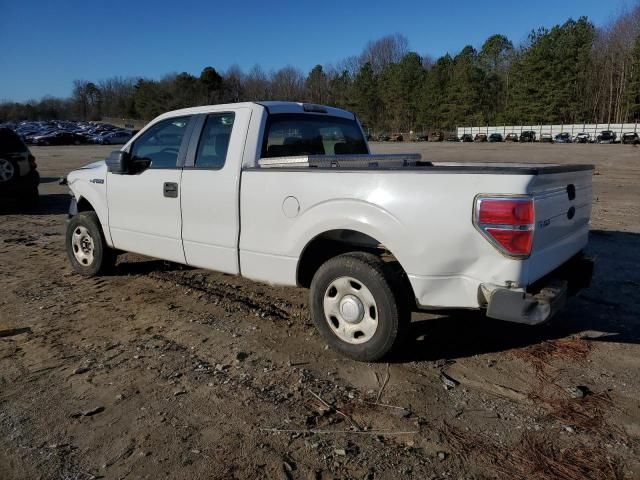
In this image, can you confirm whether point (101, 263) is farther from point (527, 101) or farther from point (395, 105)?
point (395, 105)

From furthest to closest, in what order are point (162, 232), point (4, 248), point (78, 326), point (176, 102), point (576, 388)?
point (176, 102)
point (4, 248)
point (162, 232)
point (78, 326)
point (576, 388)

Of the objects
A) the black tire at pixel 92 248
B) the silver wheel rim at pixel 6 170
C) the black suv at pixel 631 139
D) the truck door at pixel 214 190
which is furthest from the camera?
the black suv at pixel 631 139

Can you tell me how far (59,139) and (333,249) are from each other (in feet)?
193

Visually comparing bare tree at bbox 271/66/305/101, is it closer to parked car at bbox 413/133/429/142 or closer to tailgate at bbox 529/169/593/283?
parked car at bbox 413/133/429/142

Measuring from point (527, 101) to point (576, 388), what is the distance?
9364cm

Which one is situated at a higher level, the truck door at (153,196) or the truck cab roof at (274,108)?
the truck cab roof at (274,108)

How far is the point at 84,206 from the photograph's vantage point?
20.5 feet

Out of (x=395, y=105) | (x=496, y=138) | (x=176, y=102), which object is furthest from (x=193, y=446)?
(x=395, y=105)

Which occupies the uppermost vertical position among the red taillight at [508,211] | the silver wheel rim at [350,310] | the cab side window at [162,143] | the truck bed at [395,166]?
the cab side window at [162,143]

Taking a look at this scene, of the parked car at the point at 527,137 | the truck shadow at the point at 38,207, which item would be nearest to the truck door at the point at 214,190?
the truck shadow at the point at 38,207

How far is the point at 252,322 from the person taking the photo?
4621 mm

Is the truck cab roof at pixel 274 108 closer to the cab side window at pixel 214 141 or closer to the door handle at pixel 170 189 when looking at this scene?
the cab side window at pixel 214 141

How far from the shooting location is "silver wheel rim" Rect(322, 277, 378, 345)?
146 inches

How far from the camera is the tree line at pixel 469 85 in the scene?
280 ft
